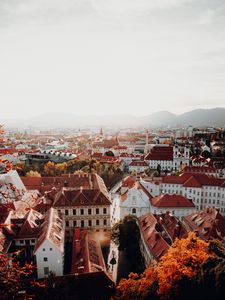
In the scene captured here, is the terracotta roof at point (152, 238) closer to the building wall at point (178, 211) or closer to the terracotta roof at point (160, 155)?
the building wall at point (178, 211)

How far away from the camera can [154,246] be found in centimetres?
2539

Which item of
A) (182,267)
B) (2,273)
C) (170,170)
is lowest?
(170,170)

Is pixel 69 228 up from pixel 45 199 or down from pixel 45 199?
down

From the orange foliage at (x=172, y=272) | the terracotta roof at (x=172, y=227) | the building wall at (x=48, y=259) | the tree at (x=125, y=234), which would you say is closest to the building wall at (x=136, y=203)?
the terracotta roof at (x=172, y=227)

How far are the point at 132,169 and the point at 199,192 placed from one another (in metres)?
31.9

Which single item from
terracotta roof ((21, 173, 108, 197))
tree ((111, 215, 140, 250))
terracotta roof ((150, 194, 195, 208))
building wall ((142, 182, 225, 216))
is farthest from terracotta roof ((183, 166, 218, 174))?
tree ((111, 215, 140, 250))

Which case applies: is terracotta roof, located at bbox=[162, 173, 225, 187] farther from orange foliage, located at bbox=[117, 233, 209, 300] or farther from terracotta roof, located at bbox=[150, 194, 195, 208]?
orange foliage, located at bbox=[117, 233, 209, 300]

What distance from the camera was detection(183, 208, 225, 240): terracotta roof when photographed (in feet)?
93.9

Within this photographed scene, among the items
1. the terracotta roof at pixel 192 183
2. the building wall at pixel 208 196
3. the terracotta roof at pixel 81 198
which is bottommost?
the building wall at pixel 208 196

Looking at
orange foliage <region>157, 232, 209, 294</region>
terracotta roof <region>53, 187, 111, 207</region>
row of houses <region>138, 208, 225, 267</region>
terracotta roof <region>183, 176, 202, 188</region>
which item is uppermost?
orange foliage <region>157, 232, 209, 294</region>

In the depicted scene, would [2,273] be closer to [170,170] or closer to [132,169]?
[132,169]

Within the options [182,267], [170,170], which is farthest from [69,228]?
[170,170]

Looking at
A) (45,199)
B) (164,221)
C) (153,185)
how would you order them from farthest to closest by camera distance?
1. (153,185)
2. (45,199)
3. (164,221)

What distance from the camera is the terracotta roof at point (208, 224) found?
93.9 ft
